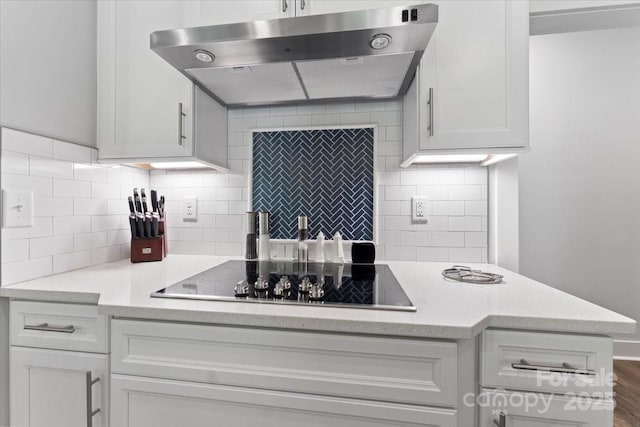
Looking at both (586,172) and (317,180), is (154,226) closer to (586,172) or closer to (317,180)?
(317,180)

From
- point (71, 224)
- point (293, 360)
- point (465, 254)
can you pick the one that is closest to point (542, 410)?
point (293, 360)

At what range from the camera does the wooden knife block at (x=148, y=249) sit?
1.42 meters

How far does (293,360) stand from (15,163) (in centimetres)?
118

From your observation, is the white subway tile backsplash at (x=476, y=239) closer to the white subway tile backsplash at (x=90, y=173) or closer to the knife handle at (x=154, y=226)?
the knife handle at (x=154, y=226)

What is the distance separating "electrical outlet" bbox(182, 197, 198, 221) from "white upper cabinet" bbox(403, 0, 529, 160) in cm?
122

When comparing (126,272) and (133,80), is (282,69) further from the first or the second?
(126,272)

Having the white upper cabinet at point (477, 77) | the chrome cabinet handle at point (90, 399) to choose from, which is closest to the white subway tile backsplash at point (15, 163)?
the chrome cabinet handle at point (90, 399)

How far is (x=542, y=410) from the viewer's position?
Result: 28.5 inches

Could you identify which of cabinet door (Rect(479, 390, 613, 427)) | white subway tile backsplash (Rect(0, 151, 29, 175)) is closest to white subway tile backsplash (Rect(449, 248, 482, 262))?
cabinet door (Rect(479, 390, 613, 427))

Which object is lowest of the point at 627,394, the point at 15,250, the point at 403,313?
the point at 627,394

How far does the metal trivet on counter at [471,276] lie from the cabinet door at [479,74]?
1.62 feet

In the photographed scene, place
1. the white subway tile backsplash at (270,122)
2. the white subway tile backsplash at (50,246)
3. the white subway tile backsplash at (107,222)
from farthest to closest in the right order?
the white subway tile backsplash at (270,122), the white subway tile backsplash at (107,222), the white subway tile backsplash at (50,246)

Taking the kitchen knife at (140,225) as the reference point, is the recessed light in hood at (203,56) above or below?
above

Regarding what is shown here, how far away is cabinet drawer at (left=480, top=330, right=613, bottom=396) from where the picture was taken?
0.71 meters
